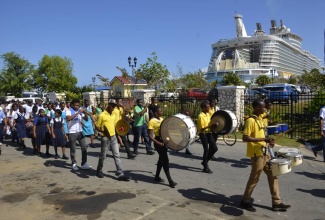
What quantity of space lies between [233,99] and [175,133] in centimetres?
764

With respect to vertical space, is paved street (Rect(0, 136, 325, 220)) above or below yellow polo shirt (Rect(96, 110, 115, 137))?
below

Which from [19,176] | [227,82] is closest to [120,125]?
[19,176]

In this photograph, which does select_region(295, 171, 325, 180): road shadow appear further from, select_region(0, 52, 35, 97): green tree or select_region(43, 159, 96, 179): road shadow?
select_region(0, 52, 35, 97): green tree

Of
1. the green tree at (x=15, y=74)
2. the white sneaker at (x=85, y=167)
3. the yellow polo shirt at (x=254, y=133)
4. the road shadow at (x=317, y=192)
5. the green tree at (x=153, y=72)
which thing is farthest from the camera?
the green tree at (x=15, y=74)

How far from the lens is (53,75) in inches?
1768

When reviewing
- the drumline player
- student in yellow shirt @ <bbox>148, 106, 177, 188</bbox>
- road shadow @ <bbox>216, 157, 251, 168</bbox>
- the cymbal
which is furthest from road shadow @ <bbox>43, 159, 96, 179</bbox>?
the drumline player

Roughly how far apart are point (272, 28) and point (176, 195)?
4969 inches

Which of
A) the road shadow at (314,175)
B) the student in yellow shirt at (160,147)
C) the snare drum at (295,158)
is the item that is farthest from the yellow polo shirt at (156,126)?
the road shadow at (314,175)

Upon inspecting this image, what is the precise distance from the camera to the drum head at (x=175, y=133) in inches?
230

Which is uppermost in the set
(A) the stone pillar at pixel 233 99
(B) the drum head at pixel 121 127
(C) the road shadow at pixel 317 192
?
(A) the stone pillar at pixel 233 99

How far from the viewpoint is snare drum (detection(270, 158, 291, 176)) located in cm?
459

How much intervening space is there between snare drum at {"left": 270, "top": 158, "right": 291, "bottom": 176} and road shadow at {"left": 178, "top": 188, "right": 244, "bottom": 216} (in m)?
0.88

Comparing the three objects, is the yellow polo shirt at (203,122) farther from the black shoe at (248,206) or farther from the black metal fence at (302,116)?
the black metal fence at (302,116)

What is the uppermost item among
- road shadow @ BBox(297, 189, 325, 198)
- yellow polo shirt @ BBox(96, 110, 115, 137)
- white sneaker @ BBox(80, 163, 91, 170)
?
yellow polo shirt @ BBox(96, 110, 115, 137)
